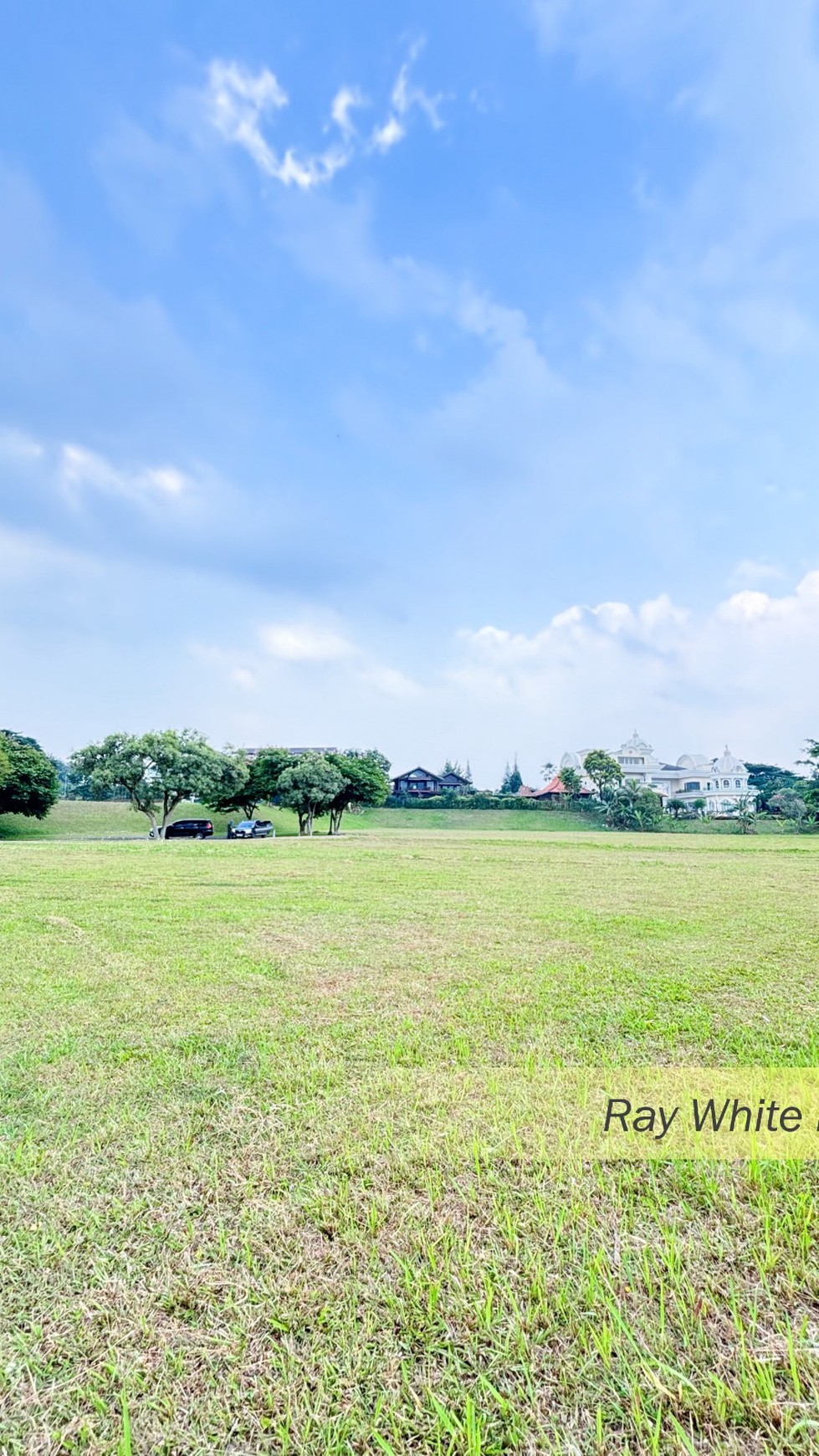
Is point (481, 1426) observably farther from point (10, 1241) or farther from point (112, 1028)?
point (112, 1028)

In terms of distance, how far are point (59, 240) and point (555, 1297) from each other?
20.5m

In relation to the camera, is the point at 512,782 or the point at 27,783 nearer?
the point at 27,783

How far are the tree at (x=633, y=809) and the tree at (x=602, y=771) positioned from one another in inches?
158

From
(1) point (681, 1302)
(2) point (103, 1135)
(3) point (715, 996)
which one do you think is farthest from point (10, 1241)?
(3) point (715, 996)

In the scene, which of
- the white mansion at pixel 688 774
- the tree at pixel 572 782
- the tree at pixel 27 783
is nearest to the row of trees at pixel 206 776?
the tree at pixel 27 783

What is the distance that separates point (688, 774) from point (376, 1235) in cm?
8703

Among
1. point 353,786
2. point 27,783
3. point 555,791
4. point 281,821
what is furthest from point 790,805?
point 27,783

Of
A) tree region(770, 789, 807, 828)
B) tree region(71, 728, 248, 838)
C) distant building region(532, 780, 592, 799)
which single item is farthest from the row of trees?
tree region(770, 789, 807, 828)

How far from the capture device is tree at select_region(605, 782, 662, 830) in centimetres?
4447

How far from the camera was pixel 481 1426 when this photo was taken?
121cm

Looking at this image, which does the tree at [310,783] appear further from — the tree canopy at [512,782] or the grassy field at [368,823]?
the tree canopy at [512,782]

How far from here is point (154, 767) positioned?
30.8 metres

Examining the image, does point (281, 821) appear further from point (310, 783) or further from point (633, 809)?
point (633, 809)

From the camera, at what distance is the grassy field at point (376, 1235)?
1.25m
